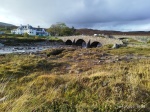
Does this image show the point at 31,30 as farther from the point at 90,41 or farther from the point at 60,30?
the point at 90,41

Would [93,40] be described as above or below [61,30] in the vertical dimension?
below

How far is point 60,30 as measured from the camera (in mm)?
131750

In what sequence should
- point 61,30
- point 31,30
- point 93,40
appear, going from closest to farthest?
point 93,40 < point 61,30 < point 31,30

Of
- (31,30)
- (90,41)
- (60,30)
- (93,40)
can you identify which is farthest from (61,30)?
(93,40)

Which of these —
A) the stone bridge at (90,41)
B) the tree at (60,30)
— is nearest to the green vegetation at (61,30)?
the tree at (60,30)

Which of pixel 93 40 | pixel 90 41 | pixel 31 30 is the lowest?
pixel 90 41

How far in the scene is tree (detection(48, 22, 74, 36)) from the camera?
130125mm

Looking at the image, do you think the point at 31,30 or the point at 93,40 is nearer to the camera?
the point at 93,40

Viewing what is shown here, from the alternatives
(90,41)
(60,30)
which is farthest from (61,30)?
(90,41)

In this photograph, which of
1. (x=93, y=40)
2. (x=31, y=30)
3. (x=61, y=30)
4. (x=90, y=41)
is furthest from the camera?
(x=31, y=30)

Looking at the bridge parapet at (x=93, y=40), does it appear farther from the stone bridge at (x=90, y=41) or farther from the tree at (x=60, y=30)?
the tree at (x=60, y=30)

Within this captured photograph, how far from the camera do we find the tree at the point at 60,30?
13012cm

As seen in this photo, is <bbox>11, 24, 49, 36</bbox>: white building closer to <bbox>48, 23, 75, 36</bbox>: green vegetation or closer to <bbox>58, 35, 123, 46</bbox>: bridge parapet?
<bbox>48, 23, 75, 36</bbox>: green vegetation

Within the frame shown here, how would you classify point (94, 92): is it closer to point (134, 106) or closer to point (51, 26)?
point (134, 106)
